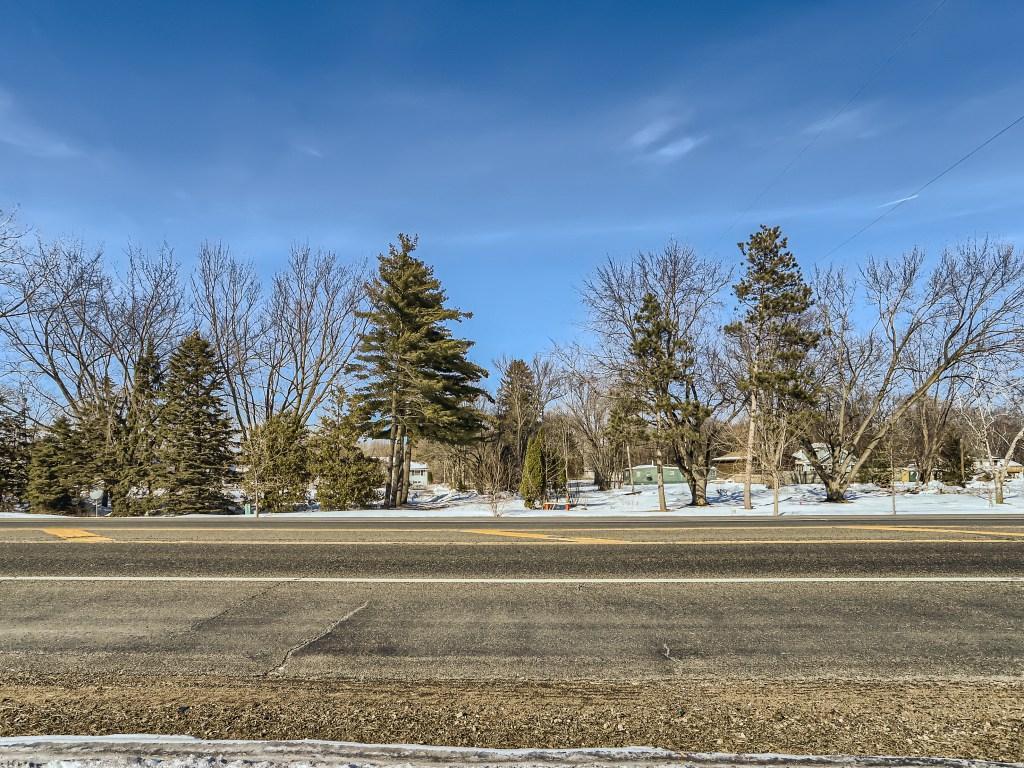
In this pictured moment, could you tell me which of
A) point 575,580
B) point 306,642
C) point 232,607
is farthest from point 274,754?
point 575,580

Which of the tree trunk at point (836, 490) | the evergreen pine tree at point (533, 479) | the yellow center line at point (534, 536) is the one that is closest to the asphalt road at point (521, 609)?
the yellow center line at point (534, 536)

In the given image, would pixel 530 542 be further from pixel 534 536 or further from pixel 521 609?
pixel 521 609

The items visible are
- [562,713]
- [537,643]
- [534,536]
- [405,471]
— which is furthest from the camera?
[405,471]

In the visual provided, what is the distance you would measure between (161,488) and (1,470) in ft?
31.3

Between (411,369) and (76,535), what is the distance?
773 inches

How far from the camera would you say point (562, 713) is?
287 centimetres

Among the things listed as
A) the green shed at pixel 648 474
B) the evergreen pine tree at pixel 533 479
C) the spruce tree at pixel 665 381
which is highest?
the spruce tree at pixel 665 381

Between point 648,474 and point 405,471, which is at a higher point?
point 405,471

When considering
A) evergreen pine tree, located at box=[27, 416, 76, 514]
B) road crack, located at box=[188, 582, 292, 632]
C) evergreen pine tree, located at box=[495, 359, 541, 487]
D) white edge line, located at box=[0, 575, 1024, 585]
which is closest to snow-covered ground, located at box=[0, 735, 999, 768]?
road crack, located at box=[188, 582, 292, 632]

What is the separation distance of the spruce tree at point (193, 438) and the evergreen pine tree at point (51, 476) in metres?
4.74

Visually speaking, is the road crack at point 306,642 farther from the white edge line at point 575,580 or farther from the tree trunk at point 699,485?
the tree trunk at point 699,485

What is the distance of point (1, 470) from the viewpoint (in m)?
29.6

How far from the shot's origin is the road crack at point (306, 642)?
139 inches

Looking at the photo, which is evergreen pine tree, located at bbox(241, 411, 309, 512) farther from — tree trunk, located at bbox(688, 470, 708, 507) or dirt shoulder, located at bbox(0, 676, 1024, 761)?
dirt shoulder, located at bbox(0, 676, 1024, 761)
